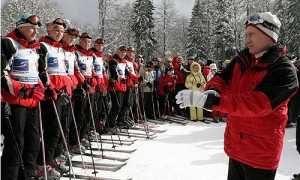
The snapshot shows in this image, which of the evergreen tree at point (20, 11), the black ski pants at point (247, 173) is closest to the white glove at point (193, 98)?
the black ski pants at point (247, 173)

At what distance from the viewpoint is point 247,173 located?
8.66ft

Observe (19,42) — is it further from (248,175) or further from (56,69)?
(248,175)

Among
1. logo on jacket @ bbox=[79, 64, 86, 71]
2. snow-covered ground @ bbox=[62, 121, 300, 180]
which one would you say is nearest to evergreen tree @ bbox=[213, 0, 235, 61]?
snow-covered ground @ bbox=[62, 121, 300, 180]

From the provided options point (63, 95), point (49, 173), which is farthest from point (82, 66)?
point (49, 173)

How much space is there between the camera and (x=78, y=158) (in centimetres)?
590

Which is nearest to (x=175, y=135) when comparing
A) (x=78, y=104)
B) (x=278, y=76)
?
(x=78, y=104)

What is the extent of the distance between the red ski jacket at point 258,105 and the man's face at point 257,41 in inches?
4.0

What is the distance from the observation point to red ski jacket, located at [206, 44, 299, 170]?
230 centimetres

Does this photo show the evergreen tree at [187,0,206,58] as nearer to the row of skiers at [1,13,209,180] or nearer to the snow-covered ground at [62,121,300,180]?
the snow-covered ground at [62,121,300,180]

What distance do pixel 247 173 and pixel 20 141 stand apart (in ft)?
9.25

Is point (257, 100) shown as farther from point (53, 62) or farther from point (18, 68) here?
point (53, 62)

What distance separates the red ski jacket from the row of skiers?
251 centimetres

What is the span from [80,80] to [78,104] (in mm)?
573

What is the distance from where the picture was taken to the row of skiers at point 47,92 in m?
3.69
